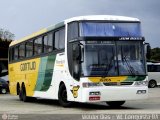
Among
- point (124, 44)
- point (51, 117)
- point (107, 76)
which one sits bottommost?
point (51, 117)

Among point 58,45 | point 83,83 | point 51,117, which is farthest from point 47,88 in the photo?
point 51,117

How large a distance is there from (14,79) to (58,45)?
9174mm

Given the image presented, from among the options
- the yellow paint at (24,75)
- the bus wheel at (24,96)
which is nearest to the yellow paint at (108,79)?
the yellow paint at (24,75)

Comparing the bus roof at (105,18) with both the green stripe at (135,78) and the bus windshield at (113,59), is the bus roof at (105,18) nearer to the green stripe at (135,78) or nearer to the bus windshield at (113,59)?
the bus windshield at (113,59)

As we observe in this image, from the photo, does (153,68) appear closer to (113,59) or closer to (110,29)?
(110,29)

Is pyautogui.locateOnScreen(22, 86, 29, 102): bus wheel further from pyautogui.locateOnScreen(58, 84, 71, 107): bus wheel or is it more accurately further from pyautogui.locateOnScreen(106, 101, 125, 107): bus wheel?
pyautogui.locateOnScreen(106, 101, 125, 107): bus wheel

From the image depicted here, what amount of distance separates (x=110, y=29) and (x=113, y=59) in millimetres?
1184

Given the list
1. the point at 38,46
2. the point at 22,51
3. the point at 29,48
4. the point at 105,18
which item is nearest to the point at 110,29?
the point at 105,18

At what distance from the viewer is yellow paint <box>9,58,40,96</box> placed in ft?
80.7

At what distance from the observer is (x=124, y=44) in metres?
18.9

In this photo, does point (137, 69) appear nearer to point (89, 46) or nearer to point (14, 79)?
point (89, 46)

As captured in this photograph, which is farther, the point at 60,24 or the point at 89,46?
the point at 60,24

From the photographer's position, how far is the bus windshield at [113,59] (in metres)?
18.3

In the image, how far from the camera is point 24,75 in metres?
26.8
